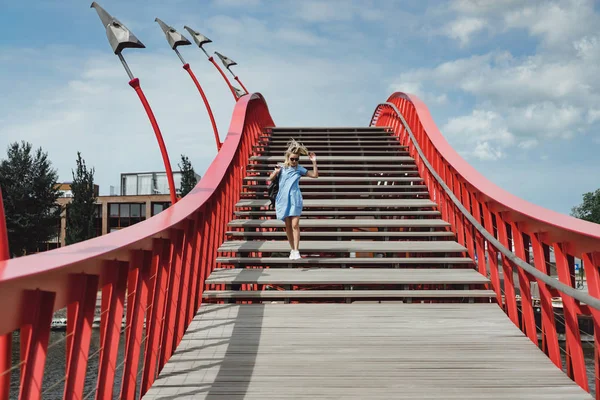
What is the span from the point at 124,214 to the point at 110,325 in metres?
44.7

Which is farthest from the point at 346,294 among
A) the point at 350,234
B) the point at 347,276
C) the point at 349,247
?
the point at 350,234

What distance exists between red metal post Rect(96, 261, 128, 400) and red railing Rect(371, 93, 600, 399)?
2389mm

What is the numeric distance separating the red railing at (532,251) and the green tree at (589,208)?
273 ft

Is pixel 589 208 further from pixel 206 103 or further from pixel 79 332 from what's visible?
pixel 79 332

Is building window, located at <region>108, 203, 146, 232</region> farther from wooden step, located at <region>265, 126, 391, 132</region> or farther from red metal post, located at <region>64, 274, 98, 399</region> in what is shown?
red metal post, located at <region>64, 274, 98, 399</region>

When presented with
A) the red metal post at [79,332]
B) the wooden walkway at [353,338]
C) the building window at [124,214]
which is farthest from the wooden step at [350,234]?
the building window at [124,214]

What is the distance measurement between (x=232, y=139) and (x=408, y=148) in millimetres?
3836

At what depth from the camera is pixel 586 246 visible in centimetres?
339

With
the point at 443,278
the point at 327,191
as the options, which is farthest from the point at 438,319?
the point at 327,191

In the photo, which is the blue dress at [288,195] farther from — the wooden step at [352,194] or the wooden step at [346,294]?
the wooden step at [352,194]

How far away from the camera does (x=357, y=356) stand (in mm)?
3943

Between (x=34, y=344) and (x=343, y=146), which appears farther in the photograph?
(x=343, y=146)

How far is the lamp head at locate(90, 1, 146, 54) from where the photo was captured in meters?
6.91

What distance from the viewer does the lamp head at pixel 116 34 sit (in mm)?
6914
